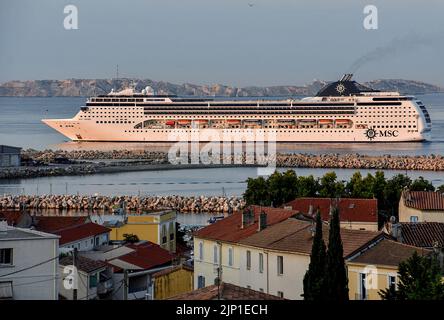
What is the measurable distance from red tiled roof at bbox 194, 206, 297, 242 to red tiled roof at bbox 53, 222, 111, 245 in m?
1.16

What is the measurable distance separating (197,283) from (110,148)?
42.8m

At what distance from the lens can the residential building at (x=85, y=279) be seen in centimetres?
768

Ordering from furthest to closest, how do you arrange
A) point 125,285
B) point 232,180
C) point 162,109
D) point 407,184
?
point 162,109
point 232,180
point 407,184
point 125,285

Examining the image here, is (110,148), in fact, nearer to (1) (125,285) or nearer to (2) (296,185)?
(2) (296,185)

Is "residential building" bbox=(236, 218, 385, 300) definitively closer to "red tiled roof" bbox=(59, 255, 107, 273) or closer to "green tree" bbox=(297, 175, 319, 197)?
"red tiled roof" bbox=(59, 255, 107, 273)

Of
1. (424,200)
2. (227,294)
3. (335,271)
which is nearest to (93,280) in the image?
(335,271)

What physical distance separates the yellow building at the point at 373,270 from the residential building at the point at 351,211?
4.46m

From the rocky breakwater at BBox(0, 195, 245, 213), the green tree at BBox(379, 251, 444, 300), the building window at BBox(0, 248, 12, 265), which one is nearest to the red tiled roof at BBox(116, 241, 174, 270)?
the building window at BBox(0, 248, 12, 265)

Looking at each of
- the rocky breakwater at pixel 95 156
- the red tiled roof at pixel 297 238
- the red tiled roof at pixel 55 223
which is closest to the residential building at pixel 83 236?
the red tiled roof at pixel 55 223

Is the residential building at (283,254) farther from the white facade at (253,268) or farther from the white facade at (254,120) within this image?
the white facade at (254,120)

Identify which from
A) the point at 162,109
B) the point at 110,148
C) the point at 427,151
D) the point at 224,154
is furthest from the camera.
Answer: the point at 162,109

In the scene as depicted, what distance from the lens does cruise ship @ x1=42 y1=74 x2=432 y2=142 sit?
2178 inches

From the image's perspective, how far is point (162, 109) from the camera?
57406mm
